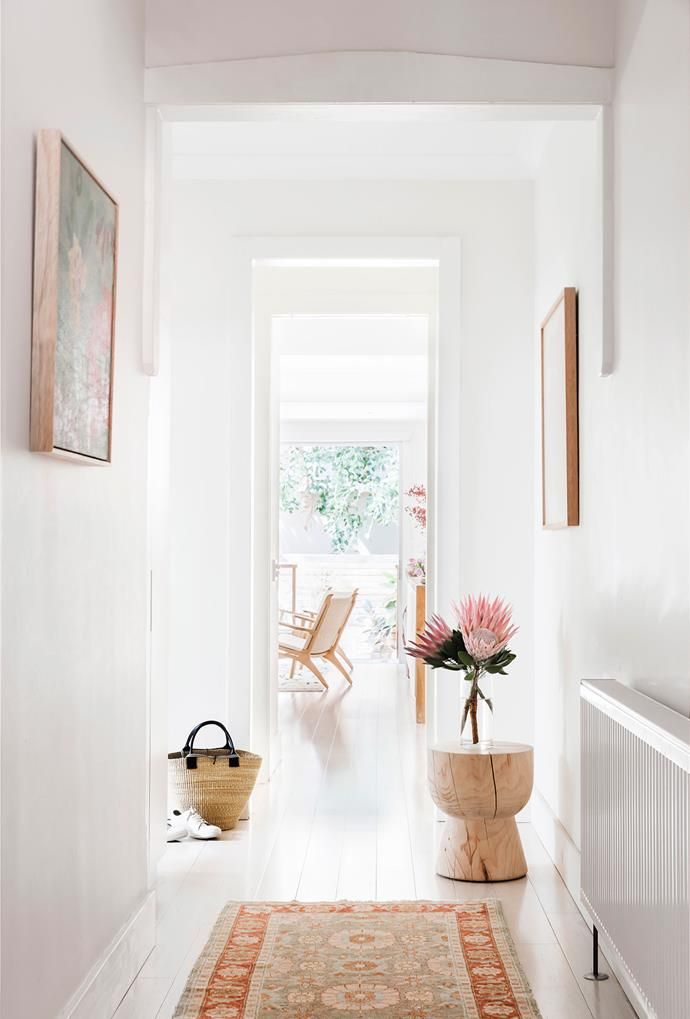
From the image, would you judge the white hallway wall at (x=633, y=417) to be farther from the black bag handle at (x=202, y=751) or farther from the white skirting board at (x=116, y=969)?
the white skirting board at (x=116, y=969)

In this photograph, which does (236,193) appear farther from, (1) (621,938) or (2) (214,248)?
(1) (621,938)

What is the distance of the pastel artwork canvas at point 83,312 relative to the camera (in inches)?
82.7

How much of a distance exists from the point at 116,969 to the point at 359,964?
24.7 inches

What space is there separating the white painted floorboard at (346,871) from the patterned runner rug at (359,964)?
60mm

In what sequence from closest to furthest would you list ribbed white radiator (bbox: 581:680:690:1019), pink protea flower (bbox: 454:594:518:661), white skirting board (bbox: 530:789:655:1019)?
ribbed white radiator (bbox: 581:680:690:1019) < white skirting board (bbox: 530:789:655:1019) < pink protea flower (bbox: 454:594:518:661)

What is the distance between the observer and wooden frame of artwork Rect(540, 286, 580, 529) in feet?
11.7

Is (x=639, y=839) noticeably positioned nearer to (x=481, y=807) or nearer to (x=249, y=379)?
(x=481, y=807)

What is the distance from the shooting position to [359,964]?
2838mm

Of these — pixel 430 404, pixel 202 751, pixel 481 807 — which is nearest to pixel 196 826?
pixel 202 751

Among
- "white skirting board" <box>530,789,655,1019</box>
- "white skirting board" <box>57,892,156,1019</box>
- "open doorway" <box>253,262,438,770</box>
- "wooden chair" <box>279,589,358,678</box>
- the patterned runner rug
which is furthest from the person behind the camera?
"wooden chair" <box>279,589,358,678</box>

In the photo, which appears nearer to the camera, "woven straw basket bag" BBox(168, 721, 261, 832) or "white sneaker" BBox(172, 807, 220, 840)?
"white sneaker" BBox(172, 807, 220, 840)

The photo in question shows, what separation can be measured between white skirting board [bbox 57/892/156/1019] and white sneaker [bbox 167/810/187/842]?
112 centimetres

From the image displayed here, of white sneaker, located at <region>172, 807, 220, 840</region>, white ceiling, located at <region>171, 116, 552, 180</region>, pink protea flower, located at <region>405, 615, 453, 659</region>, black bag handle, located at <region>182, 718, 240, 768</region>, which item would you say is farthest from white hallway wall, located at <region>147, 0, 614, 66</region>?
white sneaker, located at <region>172, 807, 220, 840</region>

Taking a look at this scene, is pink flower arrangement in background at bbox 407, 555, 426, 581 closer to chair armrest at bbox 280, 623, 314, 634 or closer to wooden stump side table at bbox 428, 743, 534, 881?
chair armrest at bbox 280, 623, 314, 634
